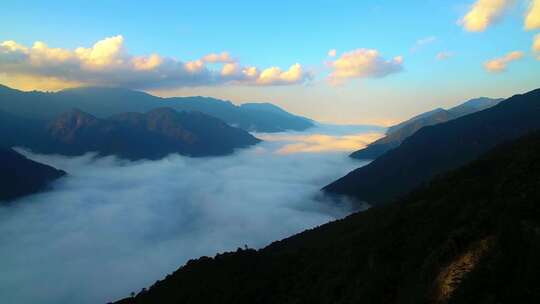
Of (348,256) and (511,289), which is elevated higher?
(511,289)

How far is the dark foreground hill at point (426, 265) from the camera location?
25.4 metres

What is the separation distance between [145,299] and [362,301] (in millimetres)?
55437

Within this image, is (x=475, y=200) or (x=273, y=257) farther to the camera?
(x=273, y=257)

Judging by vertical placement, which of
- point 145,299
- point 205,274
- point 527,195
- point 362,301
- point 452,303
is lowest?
point 145,299

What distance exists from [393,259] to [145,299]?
180ft

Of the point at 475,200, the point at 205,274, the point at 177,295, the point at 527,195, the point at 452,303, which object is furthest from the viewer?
the point at 205,274

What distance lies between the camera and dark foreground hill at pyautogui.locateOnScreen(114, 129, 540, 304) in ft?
83.4

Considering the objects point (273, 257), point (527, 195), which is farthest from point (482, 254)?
point (273, 257)

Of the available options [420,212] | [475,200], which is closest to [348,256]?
[420,212]

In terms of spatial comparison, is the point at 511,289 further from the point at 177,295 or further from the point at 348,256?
the point at 177,295

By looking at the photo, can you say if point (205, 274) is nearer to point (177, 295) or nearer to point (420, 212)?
point (177, 295)

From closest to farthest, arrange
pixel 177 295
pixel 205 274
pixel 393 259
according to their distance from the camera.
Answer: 1. pixel 393 259
2. pixel 177 295
3. pixel 205 274

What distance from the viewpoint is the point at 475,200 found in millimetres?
45406

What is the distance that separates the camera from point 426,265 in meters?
33.2
